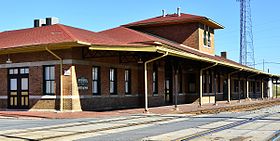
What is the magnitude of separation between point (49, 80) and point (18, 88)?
2500 millimetres

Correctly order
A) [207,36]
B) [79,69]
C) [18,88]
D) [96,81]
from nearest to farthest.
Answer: [79,69]
[96,81]
[18,88]
[207,36]

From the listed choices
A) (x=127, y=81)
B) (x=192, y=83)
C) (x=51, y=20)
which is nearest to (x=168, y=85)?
(x=192, y=83)

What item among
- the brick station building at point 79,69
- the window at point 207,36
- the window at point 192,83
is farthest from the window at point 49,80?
the window at point 207,36

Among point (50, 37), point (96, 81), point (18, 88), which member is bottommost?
point (18, 88)

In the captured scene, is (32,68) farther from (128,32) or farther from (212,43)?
(212,43)

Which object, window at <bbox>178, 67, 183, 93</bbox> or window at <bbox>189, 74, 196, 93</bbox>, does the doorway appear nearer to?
window at <bbox>178, 67, 183, 93</bbox>

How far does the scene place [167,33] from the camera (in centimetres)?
3722

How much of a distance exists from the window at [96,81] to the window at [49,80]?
2.28 m

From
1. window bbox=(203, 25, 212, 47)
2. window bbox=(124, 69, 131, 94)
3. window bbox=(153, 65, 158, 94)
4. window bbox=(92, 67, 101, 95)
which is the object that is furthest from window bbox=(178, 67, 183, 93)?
window bbox=(92, 67, 101, 95)

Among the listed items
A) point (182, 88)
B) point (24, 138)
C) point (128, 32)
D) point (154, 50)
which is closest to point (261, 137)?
point (24, 138)

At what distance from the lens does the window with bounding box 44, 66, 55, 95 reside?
72.4 feet

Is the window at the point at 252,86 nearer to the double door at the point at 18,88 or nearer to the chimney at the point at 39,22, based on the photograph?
the chimney at the point at 39,22

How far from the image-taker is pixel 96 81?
23.4 meters

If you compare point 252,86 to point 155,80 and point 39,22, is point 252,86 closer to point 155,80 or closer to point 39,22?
point 155,80
